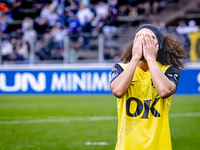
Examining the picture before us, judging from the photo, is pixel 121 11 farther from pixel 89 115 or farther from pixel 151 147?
pixel 151 147

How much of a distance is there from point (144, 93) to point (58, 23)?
46.2ft

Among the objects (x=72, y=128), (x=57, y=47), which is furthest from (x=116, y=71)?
(x=57, y=47)

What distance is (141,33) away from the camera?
2.20 meters

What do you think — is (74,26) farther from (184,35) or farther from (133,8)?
(184,35)

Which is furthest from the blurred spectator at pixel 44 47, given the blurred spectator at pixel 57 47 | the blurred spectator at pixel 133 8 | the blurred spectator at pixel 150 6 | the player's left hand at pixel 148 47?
the player's left hand at pixel 148 47

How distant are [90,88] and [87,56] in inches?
61.8

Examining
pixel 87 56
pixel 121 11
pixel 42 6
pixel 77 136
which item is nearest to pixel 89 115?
pixel 77 136

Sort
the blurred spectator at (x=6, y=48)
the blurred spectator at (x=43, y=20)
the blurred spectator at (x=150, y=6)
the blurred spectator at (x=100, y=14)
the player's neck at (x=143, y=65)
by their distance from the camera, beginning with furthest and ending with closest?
the blurred spectator at (x=150, y=6) → the blurred spectator at (x=43, y=20) → the blurred spectator at (x=100, y=14) → the blurred spectator at (x=6, y=48) → the player's neck at (x=143, y=65)

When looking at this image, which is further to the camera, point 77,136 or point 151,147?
point 77,136

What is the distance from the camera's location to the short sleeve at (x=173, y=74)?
225 cm

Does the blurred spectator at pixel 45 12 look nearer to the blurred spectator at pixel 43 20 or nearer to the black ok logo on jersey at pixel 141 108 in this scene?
the blurred spectator at pixel 43 20

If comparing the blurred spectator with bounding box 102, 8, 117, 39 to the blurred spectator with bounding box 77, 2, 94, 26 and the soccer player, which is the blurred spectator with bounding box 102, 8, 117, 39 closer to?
the blurred spectator with bounding box 77, 2, 94, 26

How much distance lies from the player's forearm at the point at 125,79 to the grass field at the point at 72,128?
2623mm

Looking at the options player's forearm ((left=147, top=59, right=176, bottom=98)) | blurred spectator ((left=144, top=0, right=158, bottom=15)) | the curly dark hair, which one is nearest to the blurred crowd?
blurred spectator ((left=144, top=0, right=158, bottom=15))
